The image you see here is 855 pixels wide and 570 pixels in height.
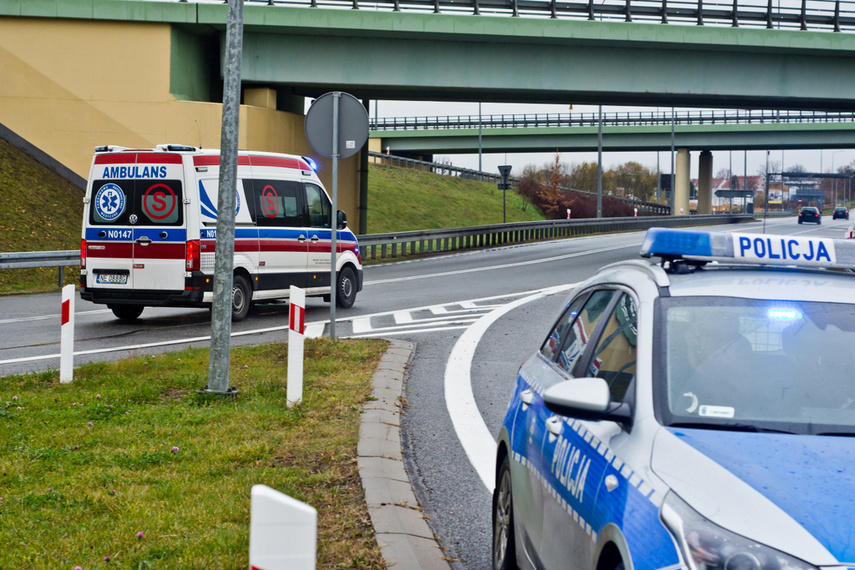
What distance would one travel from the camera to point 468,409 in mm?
8445

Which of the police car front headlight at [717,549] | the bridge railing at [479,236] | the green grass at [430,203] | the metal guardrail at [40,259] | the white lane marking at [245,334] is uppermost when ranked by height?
the green grass at [430,203]

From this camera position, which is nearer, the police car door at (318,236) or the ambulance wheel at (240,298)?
the ambulance wheel at (240,298)

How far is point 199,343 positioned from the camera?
12.4 meters

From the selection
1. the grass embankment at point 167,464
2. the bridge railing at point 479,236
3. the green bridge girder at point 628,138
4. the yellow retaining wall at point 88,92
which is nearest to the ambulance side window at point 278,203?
the grass embankment at point 167,464

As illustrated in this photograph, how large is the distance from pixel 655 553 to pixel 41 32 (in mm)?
26984

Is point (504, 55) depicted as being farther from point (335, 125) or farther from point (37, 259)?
point (335, 125)

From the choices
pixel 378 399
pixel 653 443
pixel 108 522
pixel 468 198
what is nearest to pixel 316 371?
pixel 378 399

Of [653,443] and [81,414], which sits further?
[81,414]

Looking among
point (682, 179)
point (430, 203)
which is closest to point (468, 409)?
point (430, 203)

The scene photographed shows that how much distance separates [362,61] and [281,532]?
27.5 m

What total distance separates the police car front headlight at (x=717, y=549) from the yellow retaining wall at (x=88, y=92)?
24.7 meters

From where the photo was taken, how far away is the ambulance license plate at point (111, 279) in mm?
14148

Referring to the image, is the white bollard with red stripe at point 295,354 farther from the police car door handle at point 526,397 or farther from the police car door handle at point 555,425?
the police car door handle at point 555,425

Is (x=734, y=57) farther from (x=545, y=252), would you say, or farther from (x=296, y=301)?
(x=296, y=301)
